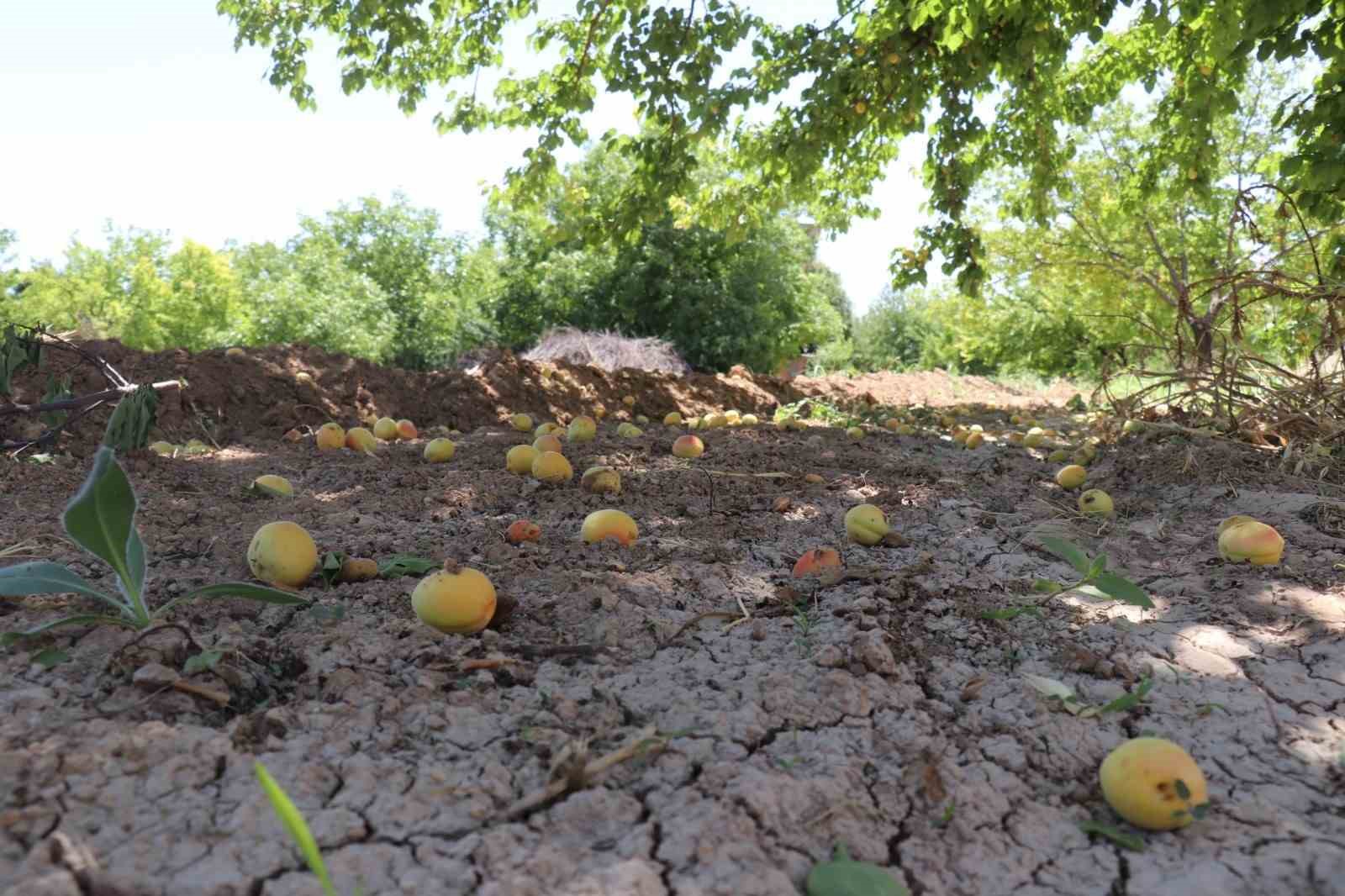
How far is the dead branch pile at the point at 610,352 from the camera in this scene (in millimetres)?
14458

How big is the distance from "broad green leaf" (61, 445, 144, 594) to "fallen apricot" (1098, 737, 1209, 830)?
2.26 meters

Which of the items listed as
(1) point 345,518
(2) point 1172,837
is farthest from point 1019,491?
(1) point 345,518

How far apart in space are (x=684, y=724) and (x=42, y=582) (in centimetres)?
163

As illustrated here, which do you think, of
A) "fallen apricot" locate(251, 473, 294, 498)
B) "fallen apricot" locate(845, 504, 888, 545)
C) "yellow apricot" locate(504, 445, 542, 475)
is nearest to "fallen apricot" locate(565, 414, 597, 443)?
"yellow apricot" locate(504, 445, 542, 475)

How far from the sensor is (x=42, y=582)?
2016 millimetres

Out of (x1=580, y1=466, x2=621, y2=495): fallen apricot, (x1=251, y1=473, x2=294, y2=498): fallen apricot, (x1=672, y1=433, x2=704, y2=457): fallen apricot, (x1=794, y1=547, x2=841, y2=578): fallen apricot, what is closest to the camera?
(x1=794, y1=547, x2=841, y2=578): fallen apricot

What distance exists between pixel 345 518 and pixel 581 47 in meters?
6.04

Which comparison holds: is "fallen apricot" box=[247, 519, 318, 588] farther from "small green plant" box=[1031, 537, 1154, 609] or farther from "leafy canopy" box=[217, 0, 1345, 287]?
"leafy canopy" box=[217, 0, 1345, 287]

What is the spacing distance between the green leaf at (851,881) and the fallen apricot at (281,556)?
1896 millimetres

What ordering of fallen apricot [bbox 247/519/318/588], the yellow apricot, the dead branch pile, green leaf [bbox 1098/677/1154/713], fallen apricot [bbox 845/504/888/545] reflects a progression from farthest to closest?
the dead branch pile < the yellow apricot < fallen apricot [bbox 845/504/888/545] < fallen apricot [bbox 247/519/318/588] < green leaf [bbox 1098/677/1154/713]

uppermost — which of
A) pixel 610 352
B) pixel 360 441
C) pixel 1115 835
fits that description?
pixel 610 352

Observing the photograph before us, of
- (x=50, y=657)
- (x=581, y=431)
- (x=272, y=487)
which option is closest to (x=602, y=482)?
(x=272, y=487)

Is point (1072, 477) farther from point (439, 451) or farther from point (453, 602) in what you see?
point (439, 451)

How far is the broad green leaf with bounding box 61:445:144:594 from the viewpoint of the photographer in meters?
1.89
